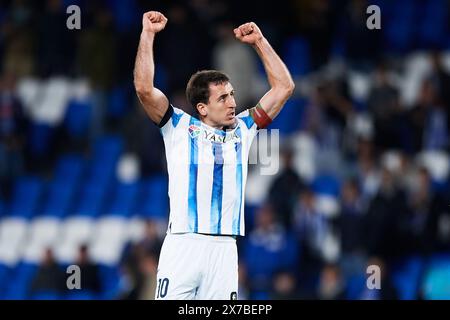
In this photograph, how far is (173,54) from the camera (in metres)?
18.7

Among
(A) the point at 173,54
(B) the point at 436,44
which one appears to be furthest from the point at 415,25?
(A) the point at 173,54

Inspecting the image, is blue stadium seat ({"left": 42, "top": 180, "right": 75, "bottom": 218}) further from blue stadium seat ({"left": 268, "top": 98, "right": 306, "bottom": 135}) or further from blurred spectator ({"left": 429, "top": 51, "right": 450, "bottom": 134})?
blurred spectator ({"left": 429, "top": 51, "right": 450, "bottom": 134})

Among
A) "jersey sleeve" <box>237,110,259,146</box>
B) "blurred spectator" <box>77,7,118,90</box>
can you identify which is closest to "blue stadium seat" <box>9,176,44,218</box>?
"blurred spectator" <box>77,7,118,90</box>

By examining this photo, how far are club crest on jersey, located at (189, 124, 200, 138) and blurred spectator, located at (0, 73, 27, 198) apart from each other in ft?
34.1

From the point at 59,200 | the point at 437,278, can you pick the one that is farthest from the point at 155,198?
the point at 437,278

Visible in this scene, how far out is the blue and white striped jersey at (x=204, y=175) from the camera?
30.2 ft

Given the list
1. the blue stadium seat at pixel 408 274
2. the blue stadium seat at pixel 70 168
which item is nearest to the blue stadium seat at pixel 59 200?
the blue stadium seat at pixel 70 168

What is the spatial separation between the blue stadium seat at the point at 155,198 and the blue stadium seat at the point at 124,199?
7.2 inches

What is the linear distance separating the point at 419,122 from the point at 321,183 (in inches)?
63.5

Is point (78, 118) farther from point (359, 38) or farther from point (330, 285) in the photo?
point (330, 285)

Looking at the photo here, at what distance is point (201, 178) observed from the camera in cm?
929

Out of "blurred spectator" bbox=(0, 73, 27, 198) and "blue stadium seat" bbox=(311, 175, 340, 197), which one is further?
"blurred spectator" bbox=(0, 73, 27, 198)

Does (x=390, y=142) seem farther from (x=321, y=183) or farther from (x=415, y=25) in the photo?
(x=415, y=25)

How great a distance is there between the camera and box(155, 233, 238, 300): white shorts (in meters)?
9.16
